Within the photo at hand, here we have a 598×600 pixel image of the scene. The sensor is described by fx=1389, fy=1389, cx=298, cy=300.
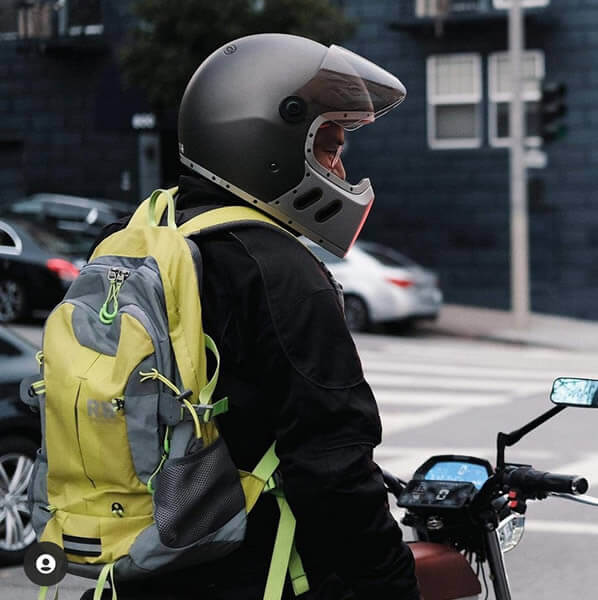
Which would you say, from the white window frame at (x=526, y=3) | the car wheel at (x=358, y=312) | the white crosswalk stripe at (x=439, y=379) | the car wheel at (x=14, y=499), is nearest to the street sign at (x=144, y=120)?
the white window frame at (x=526, y=3)

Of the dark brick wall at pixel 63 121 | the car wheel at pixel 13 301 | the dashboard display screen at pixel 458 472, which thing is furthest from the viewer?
the dark brick wall at pixel 63 121

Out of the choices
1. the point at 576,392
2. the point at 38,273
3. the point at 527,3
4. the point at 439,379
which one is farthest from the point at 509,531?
the point at 527,3

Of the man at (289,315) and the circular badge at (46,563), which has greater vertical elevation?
the man at (289,315)

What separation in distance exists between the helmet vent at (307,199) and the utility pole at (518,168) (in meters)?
16.9

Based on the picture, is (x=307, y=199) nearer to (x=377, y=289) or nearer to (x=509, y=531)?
(x=509, y=531)

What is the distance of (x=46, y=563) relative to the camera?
224 centimetres

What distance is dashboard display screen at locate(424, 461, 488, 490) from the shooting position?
2.62 metres

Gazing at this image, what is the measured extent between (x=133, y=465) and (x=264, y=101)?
665mm

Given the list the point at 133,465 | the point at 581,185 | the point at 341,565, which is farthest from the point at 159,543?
the point at 581,185

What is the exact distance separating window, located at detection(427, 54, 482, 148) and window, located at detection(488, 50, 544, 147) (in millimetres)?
227

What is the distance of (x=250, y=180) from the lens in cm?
Result: 240

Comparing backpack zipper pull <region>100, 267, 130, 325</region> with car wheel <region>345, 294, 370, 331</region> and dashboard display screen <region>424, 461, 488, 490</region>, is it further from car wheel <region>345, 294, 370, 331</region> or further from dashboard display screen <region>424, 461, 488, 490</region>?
car wheel <region>345, 294, 370, 331</region>

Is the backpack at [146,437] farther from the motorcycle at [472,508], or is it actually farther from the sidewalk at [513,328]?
the sidewalk at [513,328]

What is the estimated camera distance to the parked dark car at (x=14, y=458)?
623cm
